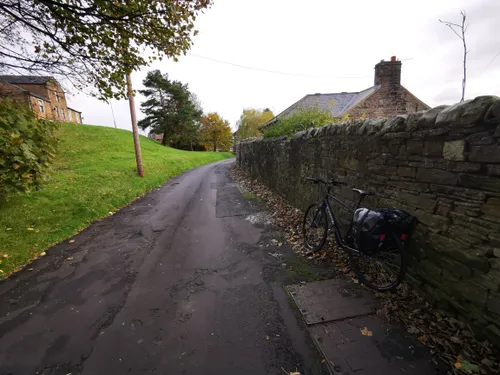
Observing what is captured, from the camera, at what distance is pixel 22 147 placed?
440cm

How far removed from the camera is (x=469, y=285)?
7.21ft

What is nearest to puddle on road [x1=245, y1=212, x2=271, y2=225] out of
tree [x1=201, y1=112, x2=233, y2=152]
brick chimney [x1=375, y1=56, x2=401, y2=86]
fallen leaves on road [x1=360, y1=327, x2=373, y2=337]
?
fallen leaves on road [x1=360, y1=327, x2=373, y2=337]

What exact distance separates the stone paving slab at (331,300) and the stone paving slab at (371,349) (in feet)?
0.33

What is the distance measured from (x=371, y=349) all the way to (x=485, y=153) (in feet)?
6.73

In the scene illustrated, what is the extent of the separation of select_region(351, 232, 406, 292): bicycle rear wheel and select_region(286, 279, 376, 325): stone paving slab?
0.20 metres

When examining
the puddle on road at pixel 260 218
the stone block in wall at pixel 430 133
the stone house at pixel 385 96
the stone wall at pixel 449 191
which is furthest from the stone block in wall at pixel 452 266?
the stone house at pixel 385 96

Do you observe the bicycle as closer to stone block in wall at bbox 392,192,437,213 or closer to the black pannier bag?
the black pannier bag

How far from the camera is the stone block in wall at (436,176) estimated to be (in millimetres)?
2295

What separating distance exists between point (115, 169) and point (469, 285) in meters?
14.1

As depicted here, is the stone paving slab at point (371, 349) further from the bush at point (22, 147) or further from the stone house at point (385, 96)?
the stone house at point (385, 96)

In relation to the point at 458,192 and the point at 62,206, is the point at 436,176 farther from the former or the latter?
the point at 62,206

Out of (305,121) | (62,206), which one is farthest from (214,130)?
(62,206)

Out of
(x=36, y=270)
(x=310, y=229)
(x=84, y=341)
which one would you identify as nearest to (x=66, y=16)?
(x=36, y=270)

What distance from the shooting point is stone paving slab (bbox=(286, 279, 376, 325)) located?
8.79 feet
